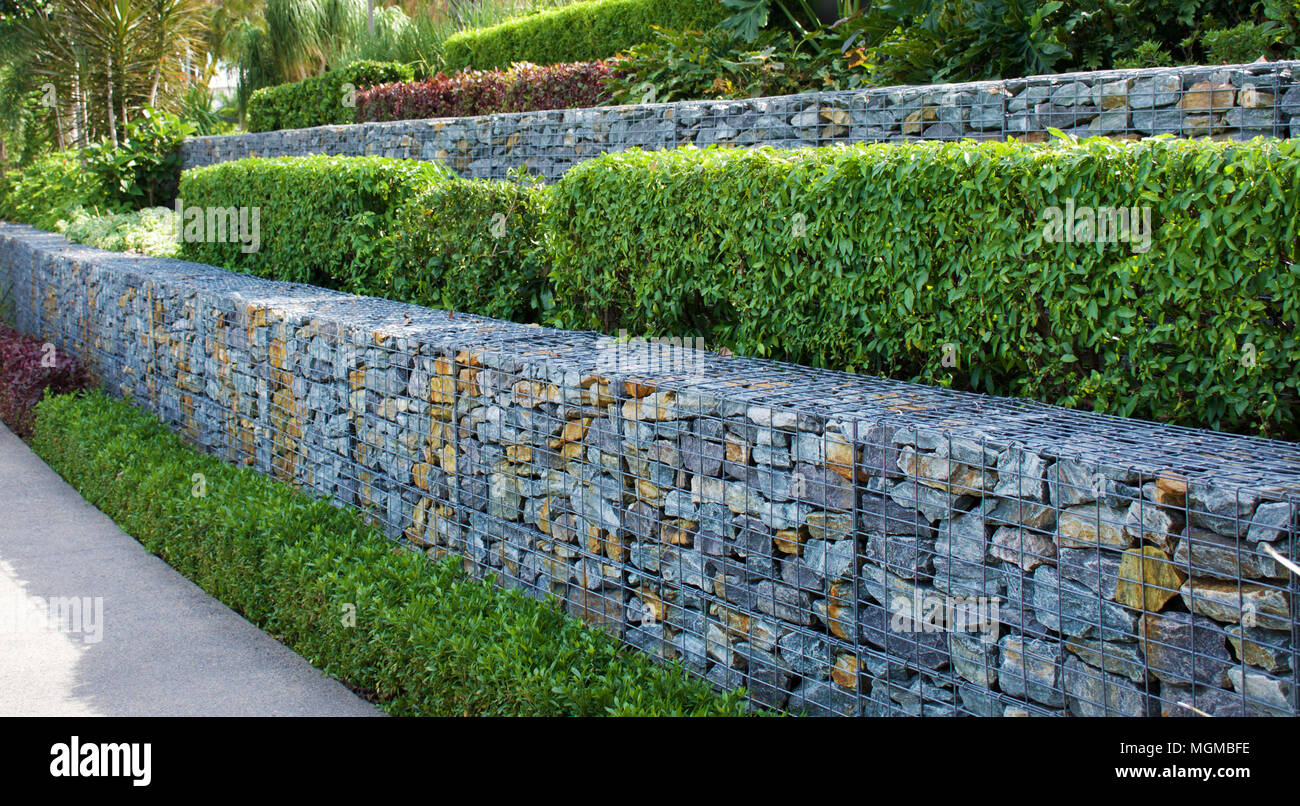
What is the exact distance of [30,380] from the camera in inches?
364

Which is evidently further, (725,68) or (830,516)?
(725,68)

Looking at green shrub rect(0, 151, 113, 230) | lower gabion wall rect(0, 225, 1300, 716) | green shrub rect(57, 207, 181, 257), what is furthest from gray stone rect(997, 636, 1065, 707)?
green shrub rect(0, 151, 113, 230)

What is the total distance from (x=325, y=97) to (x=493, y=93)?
15.1 ft

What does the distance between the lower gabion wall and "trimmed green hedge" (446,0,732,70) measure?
744 cm

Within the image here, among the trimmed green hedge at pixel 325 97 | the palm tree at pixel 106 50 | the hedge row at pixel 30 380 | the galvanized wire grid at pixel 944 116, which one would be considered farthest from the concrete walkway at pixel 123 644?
the palm tree at pixel 106 50

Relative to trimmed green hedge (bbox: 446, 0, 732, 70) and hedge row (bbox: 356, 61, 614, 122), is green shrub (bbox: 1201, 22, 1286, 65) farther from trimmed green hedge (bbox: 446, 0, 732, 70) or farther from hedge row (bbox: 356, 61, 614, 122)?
trimmed green hedge (bbox: 446, 0, 732, 70)

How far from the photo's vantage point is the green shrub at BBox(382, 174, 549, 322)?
675cm

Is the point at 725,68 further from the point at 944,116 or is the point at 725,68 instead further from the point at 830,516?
the point at 830,516

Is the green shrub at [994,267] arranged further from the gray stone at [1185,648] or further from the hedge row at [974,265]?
the gray stone at [1185,648]

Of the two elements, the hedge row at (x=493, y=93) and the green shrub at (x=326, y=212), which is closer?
the green shrub at (x=326, y=212)

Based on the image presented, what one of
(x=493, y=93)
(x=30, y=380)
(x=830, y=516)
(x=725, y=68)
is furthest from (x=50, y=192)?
(x=830, y=516)

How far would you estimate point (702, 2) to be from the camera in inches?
460

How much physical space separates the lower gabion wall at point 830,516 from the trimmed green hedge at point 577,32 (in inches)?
293

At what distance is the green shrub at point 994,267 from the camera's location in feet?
11.0
